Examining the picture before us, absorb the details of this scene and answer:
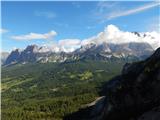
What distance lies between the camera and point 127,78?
3967 inches

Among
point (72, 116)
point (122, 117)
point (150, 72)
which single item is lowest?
point (72, 116)

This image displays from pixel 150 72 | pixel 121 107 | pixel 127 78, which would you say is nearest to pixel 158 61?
pixel 150 72

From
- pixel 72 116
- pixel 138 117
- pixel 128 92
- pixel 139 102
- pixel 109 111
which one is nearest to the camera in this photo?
pixel 138 117

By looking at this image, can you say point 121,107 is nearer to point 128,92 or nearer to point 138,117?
point 128,92

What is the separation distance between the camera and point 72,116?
186m

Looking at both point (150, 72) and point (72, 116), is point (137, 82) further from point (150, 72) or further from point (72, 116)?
point (72, 116)

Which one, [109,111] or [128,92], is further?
[109,111]

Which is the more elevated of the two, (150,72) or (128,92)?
(150,72)

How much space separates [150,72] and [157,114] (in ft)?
67.7

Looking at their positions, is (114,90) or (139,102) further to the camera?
(114,90)

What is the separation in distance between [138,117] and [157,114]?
10480 millimetres

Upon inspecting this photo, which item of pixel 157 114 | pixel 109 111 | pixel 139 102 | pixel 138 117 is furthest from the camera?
pixel 109 111

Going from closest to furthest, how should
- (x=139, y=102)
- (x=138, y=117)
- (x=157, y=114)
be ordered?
(x=157, y=114) < (x=138, y=117) < (x=139, y=102)

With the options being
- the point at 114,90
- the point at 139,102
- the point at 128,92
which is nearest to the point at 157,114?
the point at 139,102
